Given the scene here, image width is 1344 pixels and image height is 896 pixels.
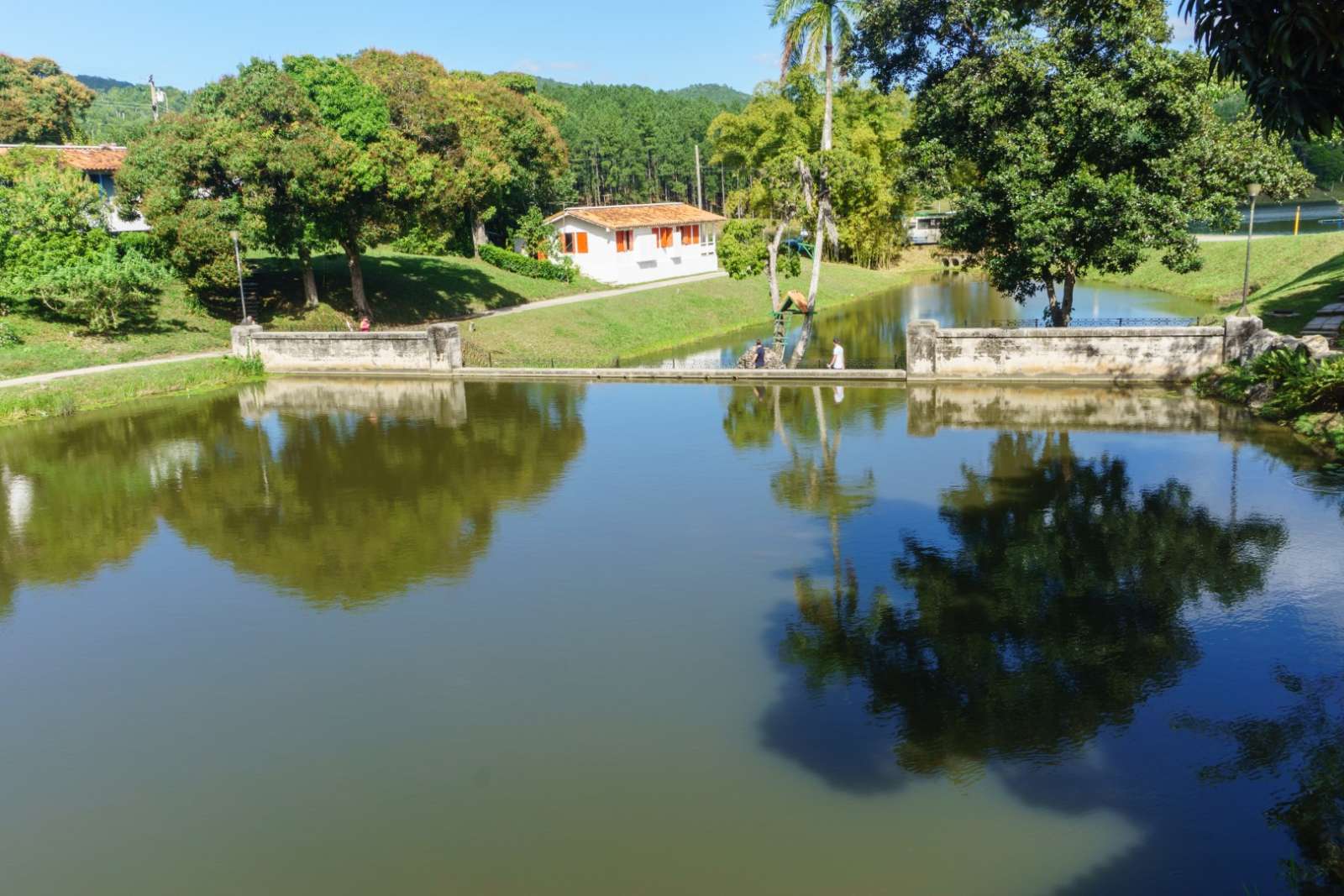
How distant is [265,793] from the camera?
9336 millimetres

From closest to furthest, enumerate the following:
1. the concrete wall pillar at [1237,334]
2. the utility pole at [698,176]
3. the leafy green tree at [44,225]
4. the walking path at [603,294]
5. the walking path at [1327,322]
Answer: the concrete wall pillar at [1237,334], the walking path at [1327,322], the leafy green tree at [44,225], the walking path at [603,294], the utility pole at [698,176]

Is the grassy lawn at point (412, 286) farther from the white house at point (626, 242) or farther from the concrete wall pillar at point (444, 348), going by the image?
the concrete wall pillar at point (444, 348)

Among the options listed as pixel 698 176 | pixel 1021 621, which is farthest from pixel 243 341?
pixel 698 176

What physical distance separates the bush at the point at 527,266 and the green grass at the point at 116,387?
23.7 m

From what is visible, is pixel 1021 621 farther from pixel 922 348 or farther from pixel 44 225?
pixel 44 225

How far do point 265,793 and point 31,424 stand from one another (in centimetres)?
2153

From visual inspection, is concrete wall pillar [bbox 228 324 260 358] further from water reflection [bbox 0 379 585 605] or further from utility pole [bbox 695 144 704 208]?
utility pole [bbox 695 144 704 208]

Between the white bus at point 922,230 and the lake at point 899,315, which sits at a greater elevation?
the white bus at point 922,230

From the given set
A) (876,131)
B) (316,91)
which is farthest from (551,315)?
(876,131)

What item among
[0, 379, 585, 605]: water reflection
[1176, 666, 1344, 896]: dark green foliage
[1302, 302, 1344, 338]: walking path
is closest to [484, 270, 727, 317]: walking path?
[0, 379, 585, 605]: water reflection

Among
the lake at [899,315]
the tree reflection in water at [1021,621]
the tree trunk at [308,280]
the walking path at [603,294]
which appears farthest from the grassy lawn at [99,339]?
the tree reflection in water at [1021,621]

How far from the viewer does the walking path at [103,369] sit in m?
29.1

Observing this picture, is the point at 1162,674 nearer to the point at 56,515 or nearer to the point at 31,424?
the point at 56,515

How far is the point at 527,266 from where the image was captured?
54.1 m
